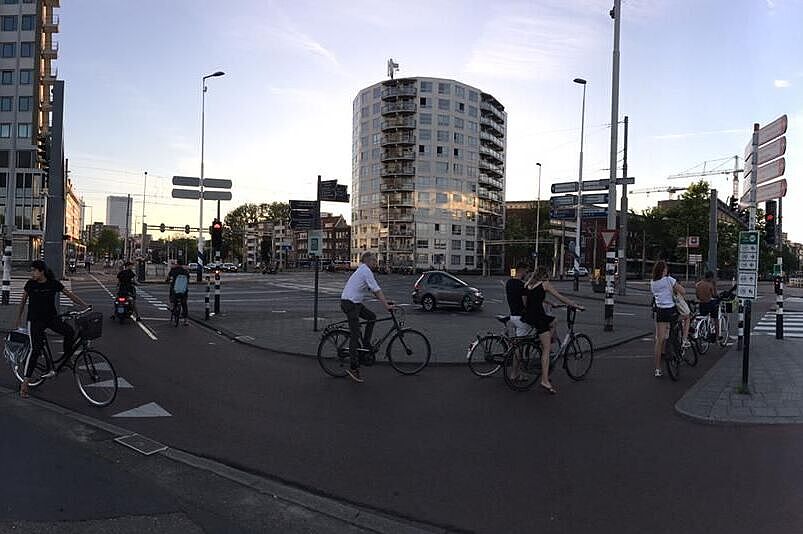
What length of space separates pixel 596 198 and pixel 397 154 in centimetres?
7663

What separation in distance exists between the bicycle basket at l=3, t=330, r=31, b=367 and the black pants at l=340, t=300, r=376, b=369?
3.91m

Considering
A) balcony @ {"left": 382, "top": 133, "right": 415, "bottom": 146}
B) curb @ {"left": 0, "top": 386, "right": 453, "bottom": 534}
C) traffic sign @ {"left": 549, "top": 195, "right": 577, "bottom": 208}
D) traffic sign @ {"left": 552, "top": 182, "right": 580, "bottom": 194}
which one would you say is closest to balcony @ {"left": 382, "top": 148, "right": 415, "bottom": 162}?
balcony @ {"left": 382, "top": 133, "right": 415, "bottom": 146}

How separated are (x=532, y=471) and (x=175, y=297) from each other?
491 inches

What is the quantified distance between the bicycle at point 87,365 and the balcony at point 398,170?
3465 inches

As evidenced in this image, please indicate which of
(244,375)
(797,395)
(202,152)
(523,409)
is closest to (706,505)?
(523,409)

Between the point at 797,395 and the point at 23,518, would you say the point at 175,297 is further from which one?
the point at 797,395

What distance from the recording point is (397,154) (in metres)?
94.3

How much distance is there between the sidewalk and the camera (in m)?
6.64

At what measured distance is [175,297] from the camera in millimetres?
15172

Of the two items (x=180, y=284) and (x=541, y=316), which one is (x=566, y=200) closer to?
(x=180, y=284)

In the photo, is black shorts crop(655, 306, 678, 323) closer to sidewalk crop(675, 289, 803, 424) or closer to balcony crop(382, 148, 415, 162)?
sidewalk crop(675, 289, 803, 424)

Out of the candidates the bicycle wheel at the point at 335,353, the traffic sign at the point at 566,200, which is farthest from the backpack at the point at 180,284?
the traffic sign at the point at 566,200

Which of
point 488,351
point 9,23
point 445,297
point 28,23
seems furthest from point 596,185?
point 9,23

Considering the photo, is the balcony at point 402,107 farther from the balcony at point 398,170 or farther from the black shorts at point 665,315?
the black shorts at point 665,315
